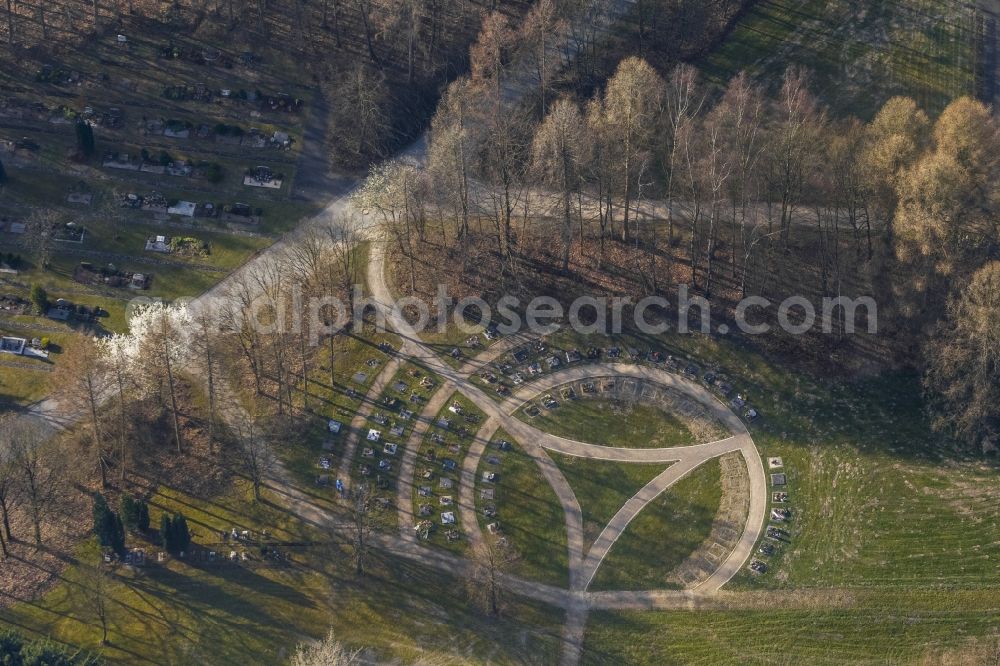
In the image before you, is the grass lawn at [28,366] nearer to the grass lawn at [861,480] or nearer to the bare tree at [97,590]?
the bare tree at [97,590]

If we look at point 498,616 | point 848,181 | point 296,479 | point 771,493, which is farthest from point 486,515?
point 848,181

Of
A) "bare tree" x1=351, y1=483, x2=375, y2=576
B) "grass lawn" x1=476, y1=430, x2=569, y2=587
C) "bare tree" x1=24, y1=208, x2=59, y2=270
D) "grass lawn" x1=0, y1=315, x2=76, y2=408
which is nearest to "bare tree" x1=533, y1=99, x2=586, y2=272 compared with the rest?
"grass lawn" x1=476, y1=430, x2=569, y2=587

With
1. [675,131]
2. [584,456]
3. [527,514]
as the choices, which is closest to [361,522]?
[527,514]

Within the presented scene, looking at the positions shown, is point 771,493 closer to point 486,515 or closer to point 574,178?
point 486,515

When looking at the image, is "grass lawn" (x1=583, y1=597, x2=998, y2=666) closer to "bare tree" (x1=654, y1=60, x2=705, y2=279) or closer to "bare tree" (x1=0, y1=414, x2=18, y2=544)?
"bare tree" (x1=654, y1=60, x2=705, y2=279)

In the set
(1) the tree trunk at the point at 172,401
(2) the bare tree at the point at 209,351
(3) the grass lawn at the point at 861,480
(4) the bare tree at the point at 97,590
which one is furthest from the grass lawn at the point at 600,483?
(4) the bare tree at the point at 97,590
